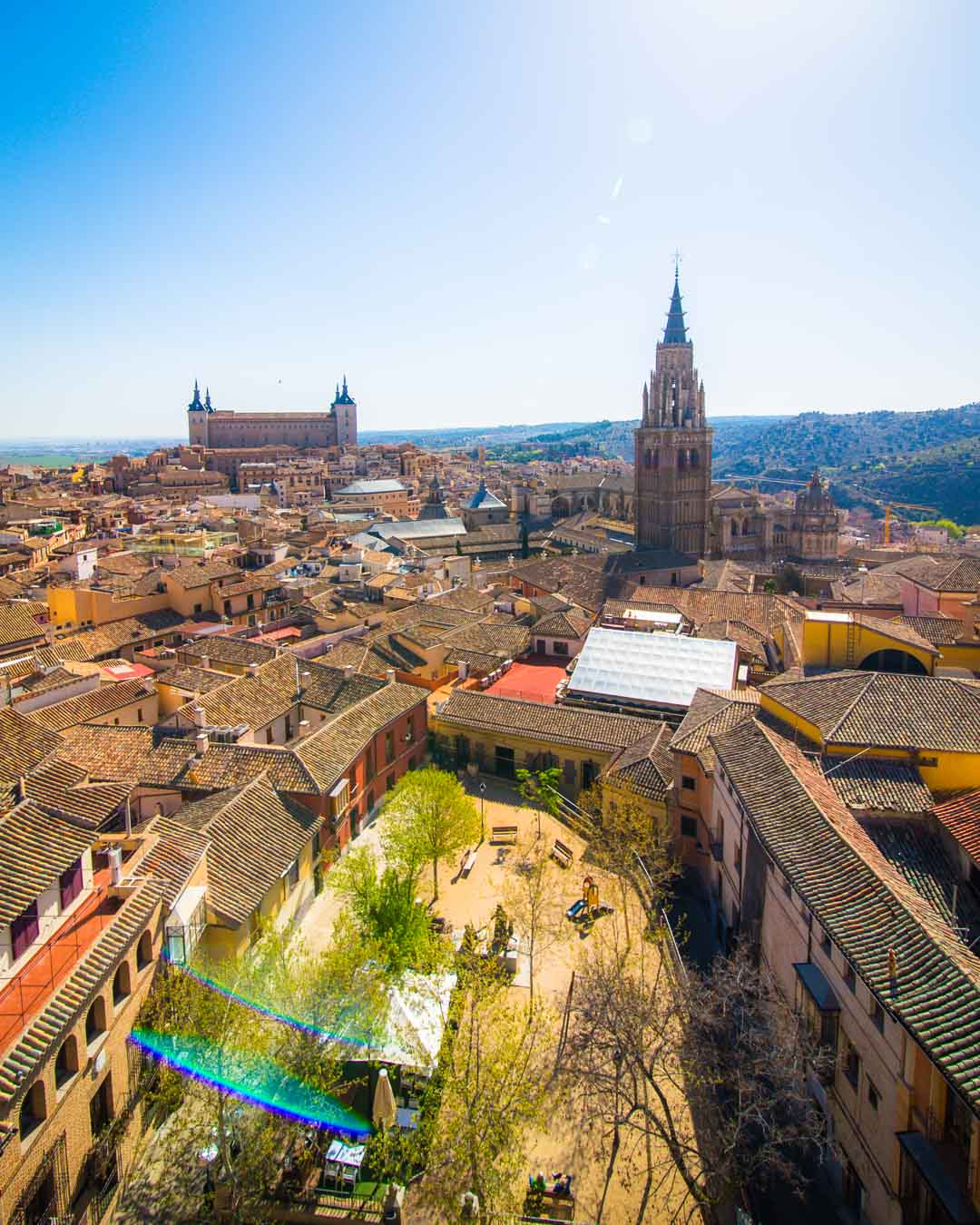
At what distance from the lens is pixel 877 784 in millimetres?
19672

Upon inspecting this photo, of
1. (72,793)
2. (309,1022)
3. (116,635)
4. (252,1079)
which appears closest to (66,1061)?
(252,1079)

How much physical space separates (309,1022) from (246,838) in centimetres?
657

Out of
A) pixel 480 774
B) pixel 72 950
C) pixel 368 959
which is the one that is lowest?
pixel 480 774

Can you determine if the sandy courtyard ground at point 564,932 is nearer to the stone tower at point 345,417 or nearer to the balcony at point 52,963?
the balcony at point 52,963

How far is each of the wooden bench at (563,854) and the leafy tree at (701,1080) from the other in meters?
7.07

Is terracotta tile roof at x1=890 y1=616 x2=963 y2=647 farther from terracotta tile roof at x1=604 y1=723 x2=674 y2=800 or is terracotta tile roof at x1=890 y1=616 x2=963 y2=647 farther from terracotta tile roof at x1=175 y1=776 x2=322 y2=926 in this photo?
terracotta tile roof at x1=175 y1=776 x2=322 y2=926

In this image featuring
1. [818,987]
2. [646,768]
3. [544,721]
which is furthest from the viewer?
Answer: [544,721]

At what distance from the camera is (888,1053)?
13.3 metres

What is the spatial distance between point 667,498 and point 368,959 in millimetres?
61914

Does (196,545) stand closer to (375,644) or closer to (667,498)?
(375,644)

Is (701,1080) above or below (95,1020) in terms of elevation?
below

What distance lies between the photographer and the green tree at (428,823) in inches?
902

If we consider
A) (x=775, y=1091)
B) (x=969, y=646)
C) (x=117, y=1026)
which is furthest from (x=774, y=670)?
(x=117, y=1026)

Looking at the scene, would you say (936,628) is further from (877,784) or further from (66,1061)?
(66,1061)
